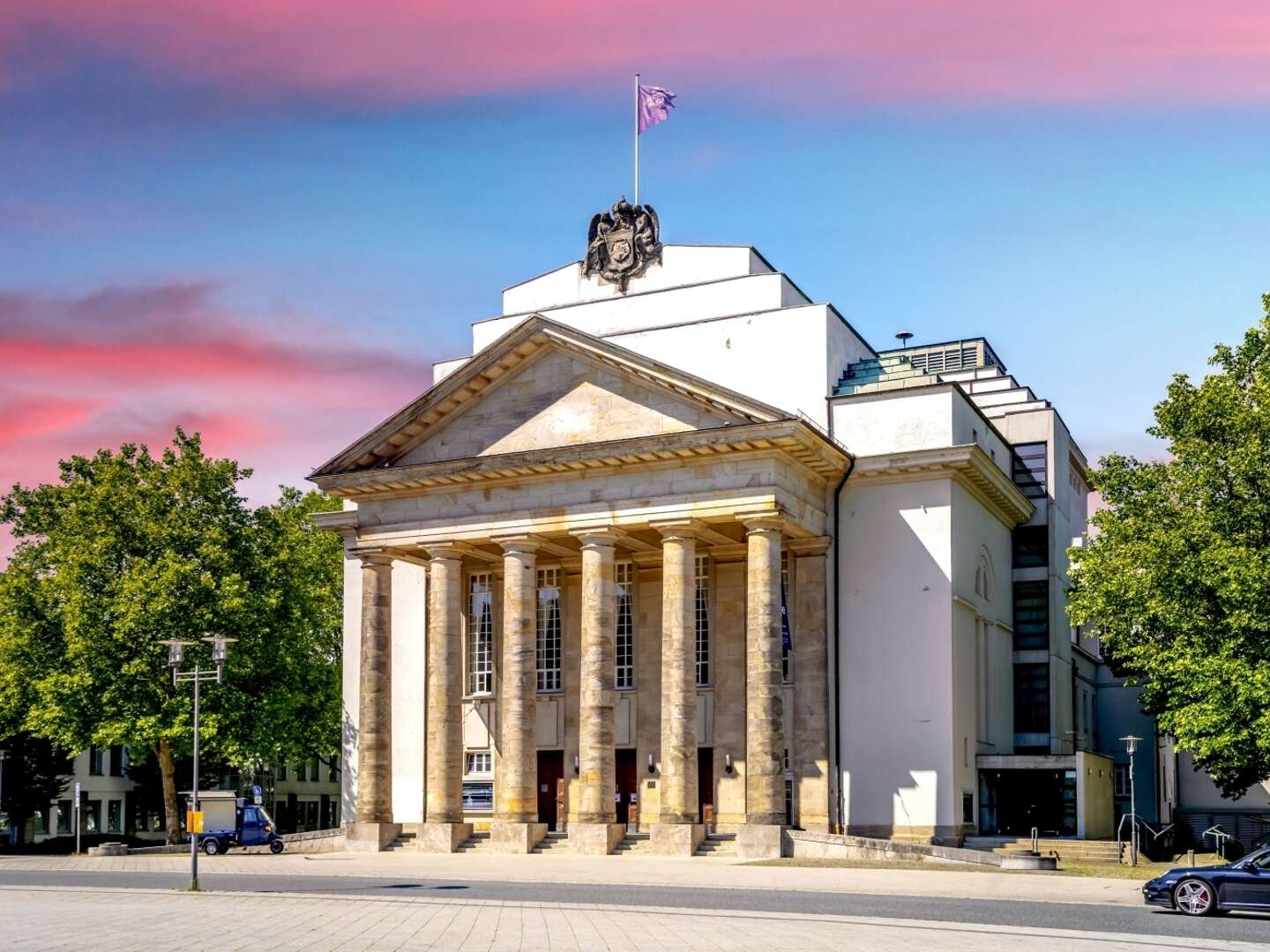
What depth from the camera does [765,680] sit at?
151ft

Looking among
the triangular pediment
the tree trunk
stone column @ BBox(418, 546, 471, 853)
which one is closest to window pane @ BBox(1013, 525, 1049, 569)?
the triangular pediment

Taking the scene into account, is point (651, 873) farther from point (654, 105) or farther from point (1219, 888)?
point (654, 105)

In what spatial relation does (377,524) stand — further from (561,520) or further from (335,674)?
(335,674)

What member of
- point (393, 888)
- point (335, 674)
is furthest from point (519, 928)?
point (335, 674)

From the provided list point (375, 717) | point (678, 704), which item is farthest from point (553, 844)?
point (375, 717)

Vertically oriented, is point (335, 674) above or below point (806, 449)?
below

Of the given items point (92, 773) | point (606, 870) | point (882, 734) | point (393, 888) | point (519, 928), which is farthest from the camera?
point (92, 773)

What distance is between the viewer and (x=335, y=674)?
75.1 metres

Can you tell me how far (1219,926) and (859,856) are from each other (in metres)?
17.8

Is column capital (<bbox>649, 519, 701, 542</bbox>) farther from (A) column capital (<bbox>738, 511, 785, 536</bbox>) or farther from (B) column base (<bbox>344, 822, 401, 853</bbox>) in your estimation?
Answer: (B) column base (<bbox>344, 822, 401, 853</bbox>)

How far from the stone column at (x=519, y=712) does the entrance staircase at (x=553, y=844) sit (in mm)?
211

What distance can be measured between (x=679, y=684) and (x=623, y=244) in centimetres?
1847

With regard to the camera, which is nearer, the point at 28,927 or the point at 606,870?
the point at 28,927

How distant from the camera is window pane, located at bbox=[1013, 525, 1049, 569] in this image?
60.1m
